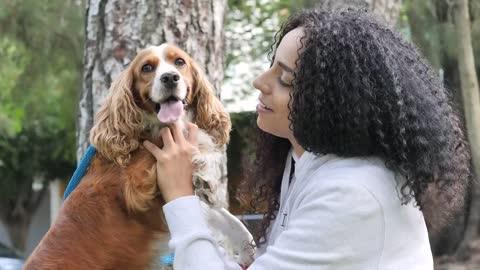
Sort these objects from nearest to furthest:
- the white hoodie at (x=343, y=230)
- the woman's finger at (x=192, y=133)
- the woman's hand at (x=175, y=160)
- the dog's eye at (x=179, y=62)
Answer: the white hoodie at (x=343, y=230), the woman's hand at (x=175, y=160), the woman's finger at (x=192, y=133), the dog's eye at (x=179, y=62)

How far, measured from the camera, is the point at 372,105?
217 centimetres

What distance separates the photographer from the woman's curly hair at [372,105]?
218cm

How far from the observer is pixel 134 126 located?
3348mm

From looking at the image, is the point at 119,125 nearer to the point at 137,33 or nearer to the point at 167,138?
the point at 167,138

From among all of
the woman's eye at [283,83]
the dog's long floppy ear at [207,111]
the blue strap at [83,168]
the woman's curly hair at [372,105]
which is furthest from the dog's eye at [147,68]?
the woman's curly hair at [372,105]

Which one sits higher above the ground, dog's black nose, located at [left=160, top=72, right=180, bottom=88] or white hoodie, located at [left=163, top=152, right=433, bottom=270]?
dog's black nose, located at [left=160, top=72, right=180, bottom=88]

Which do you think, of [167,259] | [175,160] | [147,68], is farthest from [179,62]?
[167,259]

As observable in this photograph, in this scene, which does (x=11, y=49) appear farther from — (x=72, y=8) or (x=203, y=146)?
(x=203, y=146)

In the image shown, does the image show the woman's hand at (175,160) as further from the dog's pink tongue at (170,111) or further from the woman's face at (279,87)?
the woman's face at (279,87)

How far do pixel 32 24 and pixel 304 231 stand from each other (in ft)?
34.6

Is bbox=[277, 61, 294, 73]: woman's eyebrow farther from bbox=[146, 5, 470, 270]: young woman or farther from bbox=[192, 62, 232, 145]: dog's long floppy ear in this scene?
bbox=[192, 62, 232, 145]: dog's long floppy ear

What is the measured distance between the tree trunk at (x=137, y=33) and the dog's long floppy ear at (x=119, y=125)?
53cm

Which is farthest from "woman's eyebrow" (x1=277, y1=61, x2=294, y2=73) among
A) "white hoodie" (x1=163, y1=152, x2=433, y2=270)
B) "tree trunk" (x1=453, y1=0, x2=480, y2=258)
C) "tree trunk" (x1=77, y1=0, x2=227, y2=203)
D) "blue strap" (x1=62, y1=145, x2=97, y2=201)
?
"tree trunk" (x1=453, y1=0, x2=480, y2=258)

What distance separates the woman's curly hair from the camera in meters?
2.18
